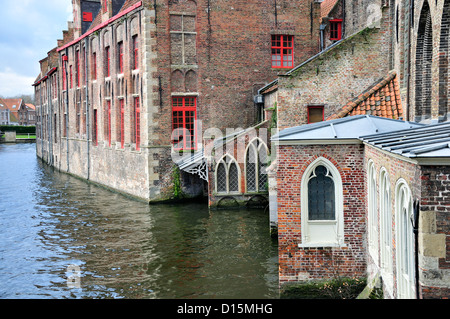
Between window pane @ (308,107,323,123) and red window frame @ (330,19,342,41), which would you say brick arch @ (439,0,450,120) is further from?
red window frame @ (330,19,342,41)

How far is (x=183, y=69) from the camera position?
2117 cm

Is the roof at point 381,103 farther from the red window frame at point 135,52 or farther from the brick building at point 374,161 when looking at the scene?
the red window frame at point 135,52

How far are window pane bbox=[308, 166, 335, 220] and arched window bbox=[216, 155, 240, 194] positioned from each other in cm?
868

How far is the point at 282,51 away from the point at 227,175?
682cm

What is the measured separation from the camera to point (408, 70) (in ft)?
46.9

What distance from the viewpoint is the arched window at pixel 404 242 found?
23.3 ft

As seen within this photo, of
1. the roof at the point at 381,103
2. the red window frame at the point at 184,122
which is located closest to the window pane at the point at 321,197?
the roof at the point at 381,103

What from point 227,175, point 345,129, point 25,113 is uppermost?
point 25,113

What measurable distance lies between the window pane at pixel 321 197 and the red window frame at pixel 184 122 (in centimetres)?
1128

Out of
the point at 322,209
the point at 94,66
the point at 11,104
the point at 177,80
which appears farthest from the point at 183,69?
the point at 11,104

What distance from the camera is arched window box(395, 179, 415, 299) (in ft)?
23.3

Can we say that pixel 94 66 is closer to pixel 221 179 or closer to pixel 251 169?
pixel 221 179

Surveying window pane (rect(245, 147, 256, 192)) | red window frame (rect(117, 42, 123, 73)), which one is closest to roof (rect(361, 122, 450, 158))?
window pane (rect(245, 147, 256, 192))
